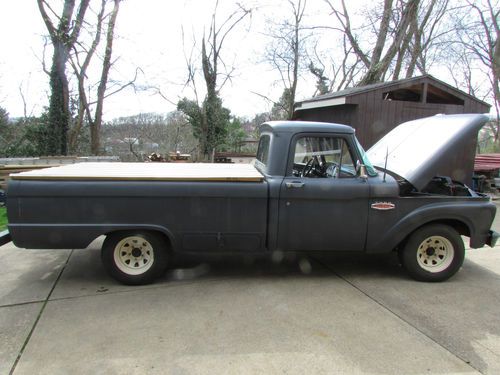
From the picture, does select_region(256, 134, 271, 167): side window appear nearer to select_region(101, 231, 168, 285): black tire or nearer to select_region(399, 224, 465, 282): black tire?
select_region(101, 231, 168, 285): black tire

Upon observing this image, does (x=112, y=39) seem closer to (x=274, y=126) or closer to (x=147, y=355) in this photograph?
(x=274, y=126)

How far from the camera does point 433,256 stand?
4.76m

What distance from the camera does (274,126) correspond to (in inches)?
183

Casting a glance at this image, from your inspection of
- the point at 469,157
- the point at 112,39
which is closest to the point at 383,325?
the point at 469,157

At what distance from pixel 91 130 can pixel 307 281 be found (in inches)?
705

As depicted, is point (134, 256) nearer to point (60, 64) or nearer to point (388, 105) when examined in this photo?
point (388, 105)

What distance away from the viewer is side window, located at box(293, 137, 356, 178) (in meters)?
4.57

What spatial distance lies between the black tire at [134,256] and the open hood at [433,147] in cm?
309

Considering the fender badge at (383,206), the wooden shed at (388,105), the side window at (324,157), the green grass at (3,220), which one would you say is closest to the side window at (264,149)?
the side window at (324,157)

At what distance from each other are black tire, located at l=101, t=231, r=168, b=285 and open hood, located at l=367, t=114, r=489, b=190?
3090 mm

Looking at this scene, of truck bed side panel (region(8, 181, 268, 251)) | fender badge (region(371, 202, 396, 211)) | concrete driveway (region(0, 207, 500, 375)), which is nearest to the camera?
concrete driveway (region(0, 207, 500, 375))

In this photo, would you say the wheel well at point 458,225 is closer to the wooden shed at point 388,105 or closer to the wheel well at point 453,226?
the wheel well at point 453,226

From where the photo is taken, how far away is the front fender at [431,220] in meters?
4.55

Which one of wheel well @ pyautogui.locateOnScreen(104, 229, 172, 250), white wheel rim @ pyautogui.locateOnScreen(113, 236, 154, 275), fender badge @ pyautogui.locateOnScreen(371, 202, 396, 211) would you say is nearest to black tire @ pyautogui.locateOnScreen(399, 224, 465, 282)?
fender badge @ pyautogui.locateOnScreen(371, 202, 396, 211)
